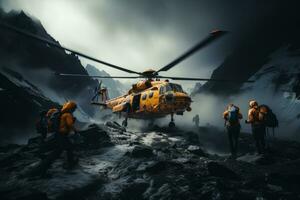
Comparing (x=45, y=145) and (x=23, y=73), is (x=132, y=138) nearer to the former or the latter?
(x=45, y=145)

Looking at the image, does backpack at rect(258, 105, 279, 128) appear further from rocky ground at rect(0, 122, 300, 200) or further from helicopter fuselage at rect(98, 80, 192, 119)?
helicopter fuselage at rect(98, 80, 192, 119)

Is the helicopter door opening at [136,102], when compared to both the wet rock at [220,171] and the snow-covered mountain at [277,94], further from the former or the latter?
the snow-covered mountain at [277,94]

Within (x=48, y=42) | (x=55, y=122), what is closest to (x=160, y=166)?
(x=55, y=122)

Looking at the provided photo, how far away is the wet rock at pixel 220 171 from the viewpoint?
690 centimetres

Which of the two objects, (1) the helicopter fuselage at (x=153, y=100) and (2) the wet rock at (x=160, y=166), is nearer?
(2) the wet rock at (x=160, y=166)

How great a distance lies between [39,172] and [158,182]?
10.6 feet

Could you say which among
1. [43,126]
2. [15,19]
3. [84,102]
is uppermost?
[15,19]

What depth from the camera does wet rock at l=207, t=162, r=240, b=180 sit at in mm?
6898

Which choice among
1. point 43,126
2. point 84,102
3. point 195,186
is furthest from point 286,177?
point 84,102

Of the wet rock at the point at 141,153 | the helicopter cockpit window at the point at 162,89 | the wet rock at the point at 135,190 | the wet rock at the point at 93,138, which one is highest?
→ the helicopter cockpit window at the point at 162,89

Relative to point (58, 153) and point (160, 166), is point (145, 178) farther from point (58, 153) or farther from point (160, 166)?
point (58, 153)

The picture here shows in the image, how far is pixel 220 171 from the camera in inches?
276

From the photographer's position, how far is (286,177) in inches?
262

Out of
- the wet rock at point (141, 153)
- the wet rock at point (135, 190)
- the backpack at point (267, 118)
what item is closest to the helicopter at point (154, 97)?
the backpack at point (267, 118)
